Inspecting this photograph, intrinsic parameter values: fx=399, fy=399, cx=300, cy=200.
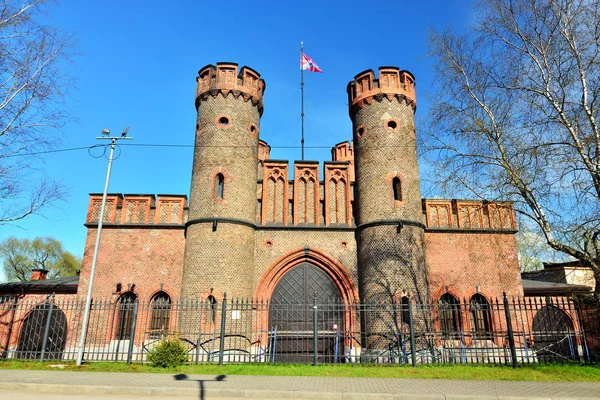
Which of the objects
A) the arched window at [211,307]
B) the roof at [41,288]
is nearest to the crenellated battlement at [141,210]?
the roof at [41,288]

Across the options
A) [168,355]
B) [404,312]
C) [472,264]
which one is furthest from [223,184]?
[472,264]

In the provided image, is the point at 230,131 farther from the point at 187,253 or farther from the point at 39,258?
the point at 39,258

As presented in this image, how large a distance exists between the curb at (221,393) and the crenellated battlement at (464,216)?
33.4ft

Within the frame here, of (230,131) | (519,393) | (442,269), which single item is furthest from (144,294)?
(519,393)

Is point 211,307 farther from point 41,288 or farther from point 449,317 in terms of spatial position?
point 449,317

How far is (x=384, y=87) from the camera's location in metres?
17.8

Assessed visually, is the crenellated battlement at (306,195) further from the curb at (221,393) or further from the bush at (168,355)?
the curb at (221,393)

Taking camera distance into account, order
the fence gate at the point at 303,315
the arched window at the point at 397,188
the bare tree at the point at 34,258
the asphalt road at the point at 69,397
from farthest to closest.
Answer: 1. the bare tree at the point at 34,258
2. the arched window at the point at 397,188
3. the fence gate at the point at 303,315
4. the asphalt road at the point at 69,397

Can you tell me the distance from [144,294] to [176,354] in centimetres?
537

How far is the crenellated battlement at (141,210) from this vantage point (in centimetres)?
1719

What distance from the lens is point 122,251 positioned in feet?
55.1

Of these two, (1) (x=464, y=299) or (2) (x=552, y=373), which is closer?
(2) (x=552, y=373)

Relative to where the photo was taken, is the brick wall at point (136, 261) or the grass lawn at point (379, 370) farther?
the brick wall at point (136, 261)

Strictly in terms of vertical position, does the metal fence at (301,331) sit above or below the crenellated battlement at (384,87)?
below
